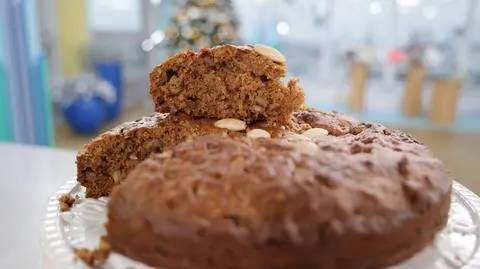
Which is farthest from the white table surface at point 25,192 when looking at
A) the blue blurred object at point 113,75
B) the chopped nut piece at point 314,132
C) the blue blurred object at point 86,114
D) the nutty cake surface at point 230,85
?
the blue blurred object at point 113,75

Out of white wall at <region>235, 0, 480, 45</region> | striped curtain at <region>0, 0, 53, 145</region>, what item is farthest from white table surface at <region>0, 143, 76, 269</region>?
white wall at <region>235, 0, 480, 45</region>

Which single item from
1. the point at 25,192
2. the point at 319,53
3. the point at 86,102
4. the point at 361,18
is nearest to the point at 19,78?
the point at 86,102

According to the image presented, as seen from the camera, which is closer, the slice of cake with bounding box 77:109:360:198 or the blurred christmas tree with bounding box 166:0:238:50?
the slice of cake with bounding box 77:109:360:198

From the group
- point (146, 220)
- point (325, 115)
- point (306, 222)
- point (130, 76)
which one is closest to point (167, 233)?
point (146, 220)

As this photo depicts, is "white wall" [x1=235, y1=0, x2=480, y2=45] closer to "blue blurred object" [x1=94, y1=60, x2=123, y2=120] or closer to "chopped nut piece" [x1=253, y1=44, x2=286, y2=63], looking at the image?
"blue blurred object" [x1=94, y1=60, x2=123, y2=120]

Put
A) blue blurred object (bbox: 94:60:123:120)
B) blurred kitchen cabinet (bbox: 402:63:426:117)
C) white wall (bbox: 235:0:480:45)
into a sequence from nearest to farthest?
1. white wall (bbox: 235:0:480:45)
2. blurred kitchen cabinet (bbox: 402:63:426:117)
3. blue blurred object (bbox: 94:60:123:120)

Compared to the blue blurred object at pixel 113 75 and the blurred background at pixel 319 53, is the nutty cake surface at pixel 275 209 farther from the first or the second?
the blue blurred object at pixel 113 75
